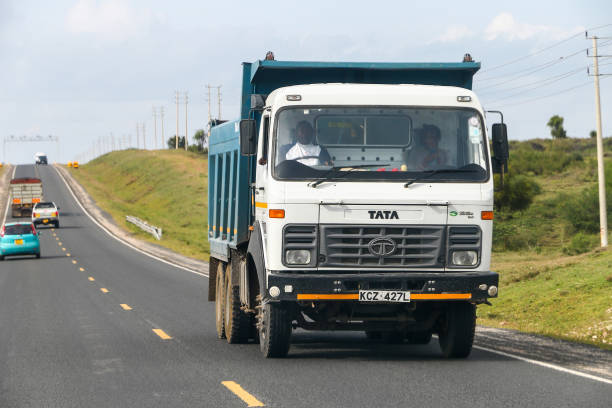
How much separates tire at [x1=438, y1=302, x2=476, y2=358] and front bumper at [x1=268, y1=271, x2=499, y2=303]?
2.29 feet

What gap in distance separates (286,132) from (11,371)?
4094 mm

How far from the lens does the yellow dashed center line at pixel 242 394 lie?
333 inches

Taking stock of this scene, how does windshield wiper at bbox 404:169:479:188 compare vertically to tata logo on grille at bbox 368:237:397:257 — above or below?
above

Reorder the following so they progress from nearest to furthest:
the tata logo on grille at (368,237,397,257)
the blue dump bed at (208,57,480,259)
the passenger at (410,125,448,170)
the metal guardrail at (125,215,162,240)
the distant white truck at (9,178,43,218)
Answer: the tata logo on grille at (368,237,397,257)
the passenger at (410,125,448,170)
the blue dump bed at (208,57,480,259)
the metal guardrail at (125,215,162,240)
the distant white truck at (9,178,43,218)

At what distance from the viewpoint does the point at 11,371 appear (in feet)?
36.4

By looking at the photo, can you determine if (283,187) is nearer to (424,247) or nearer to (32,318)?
(424,247)

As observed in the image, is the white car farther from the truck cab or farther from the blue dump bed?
the truck cab

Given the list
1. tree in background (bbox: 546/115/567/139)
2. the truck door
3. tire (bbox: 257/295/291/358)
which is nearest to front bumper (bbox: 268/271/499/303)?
tire (bbox: 257/295/291/358)

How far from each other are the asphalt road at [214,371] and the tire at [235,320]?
197mm

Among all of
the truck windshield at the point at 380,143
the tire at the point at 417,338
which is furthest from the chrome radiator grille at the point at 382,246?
the tire at the point at 417,338

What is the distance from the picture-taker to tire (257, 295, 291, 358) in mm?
10984

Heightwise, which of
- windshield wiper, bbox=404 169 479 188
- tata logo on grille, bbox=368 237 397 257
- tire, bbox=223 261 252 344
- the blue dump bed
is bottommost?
tire, bbox=223 261 252 344

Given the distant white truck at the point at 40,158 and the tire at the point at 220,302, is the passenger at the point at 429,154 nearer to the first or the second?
the tire at the point at 220,302

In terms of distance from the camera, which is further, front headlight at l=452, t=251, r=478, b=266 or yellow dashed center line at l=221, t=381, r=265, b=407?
front headlight at l=452, t=251, r=478, b=266
